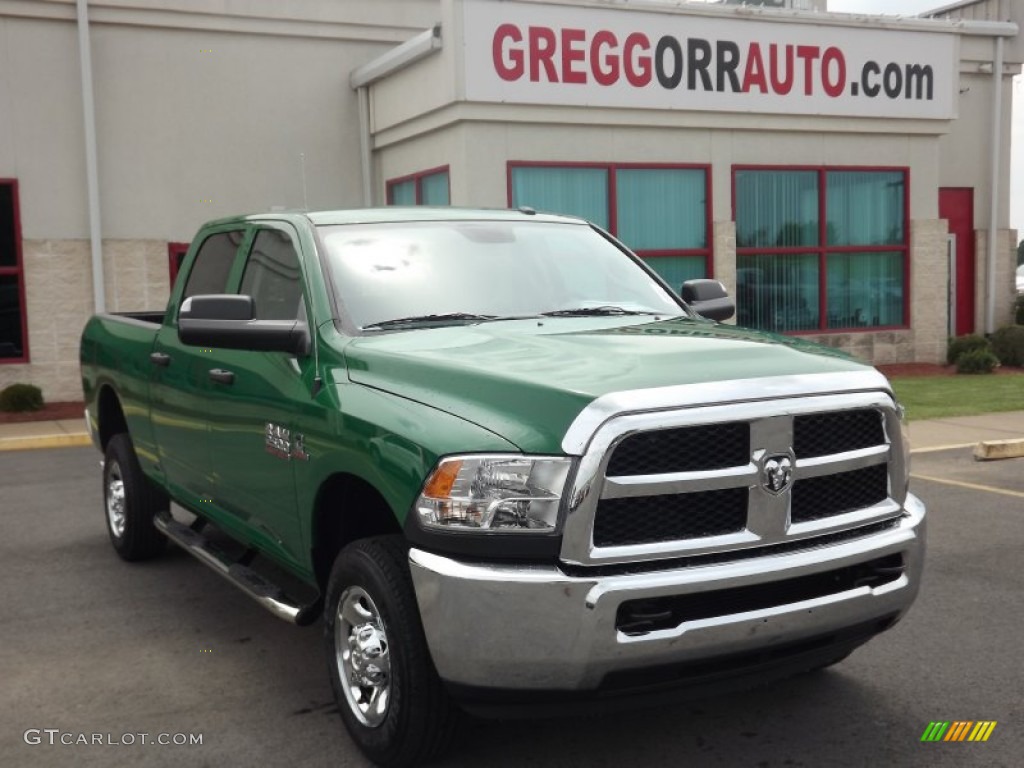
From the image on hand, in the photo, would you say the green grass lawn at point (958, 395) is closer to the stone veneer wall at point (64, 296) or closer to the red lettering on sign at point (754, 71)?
the red lettering on sign at point (754, 71)

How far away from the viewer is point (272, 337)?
4465mm

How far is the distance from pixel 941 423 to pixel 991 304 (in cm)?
848

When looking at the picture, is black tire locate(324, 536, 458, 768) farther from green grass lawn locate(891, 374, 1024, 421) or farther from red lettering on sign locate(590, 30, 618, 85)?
red lettering on sign locate(590, 30, 618, 85)

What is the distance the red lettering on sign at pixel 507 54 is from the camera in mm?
14320

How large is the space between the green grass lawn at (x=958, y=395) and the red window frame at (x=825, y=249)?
4.46ft

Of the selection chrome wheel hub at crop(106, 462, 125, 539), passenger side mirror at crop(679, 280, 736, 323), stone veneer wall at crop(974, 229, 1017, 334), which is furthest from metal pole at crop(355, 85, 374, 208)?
passenger side mirror at crop(679, 280, 736, 323)

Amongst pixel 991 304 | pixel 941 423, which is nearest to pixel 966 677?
pixel 941 423

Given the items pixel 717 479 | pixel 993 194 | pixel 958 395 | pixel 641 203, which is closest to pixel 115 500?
pixel 717 479

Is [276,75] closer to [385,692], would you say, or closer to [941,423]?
[941,423]

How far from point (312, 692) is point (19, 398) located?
1114 cm

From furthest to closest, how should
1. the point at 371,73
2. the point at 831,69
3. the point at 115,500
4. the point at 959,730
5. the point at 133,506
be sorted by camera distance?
the point at 831,69 < the point at 371,73 < the point at 115,500 < the point at 133,506 < the point at 959,730

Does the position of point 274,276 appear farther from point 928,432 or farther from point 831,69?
point 831,69

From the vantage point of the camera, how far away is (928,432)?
1162 centimetres

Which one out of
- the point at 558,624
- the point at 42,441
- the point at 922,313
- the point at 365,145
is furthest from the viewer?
the point at 922,313
